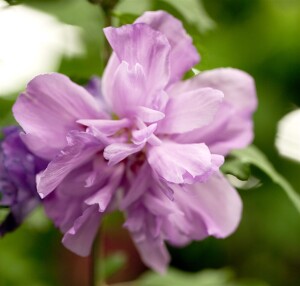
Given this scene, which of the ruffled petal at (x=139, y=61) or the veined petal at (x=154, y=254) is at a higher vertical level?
the ruffled petal at (x=139, y=61)

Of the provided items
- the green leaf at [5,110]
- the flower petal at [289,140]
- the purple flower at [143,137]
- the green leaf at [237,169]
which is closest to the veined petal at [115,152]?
the purple flower at [143,137]

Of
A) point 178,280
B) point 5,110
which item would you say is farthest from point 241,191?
point 5,110

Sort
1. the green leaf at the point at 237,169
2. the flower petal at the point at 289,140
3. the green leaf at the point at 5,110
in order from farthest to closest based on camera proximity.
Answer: the flower petal at the point at 289,140 < the green leaf at the point at 5,110 < the green leaf at the point at 237,169

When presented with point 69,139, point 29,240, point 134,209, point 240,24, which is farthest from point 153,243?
point 240,24

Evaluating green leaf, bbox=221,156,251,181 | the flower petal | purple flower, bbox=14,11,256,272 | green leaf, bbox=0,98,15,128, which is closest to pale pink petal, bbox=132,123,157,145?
purple flower, bbox=14,11,256,272

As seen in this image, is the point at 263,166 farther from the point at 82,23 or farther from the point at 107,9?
the point at 82,23

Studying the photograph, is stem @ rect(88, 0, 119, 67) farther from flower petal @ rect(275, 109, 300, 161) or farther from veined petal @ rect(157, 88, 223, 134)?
flower petal @ rect(275, 109, 300, 161)

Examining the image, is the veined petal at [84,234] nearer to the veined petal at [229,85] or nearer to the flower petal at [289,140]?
the veined petal at [229,85]
